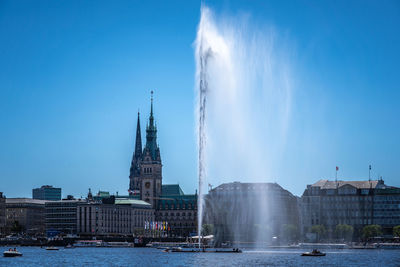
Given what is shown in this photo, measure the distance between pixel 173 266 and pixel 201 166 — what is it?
15671 millimetres

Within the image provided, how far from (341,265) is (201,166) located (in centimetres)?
2663

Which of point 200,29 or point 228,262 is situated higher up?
point 200,29

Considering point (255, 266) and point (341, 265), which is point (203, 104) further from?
point (341, 265)

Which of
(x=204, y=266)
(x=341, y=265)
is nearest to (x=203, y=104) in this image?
(x=204, y=266)

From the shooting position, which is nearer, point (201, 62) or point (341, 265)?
point (201, 62)

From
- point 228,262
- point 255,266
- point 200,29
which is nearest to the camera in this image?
point 200,29

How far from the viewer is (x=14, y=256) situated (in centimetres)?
16025

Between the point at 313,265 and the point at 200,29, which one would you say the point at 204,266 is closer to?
the point at 313,265

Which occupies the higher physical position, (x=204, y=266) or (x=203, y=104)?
(x=203, y=104)

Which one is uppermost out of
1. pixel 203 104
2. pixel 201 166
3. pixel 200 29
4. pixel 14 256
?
pixel 200 29

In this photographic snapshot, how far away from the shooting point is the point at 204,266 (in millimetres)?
120750

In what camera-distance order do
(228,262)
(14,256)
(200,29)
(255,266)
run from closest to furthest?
(200,29) < (255,266) < (228,262) < (14,256)

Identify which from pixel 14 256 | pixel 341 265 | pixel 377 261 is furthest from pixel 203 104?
pixel 14 256

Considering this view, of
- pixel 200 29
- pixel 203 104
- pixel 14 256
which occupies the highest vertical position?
pixel 200 29
